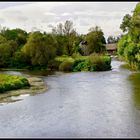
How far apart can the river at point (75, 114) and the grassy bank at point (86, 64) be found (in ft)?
99.9

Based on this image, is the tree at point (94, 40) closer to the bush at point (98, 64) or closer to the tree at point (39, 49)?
the tree at point (39, 49)

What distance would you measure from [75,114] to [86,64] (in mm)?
46987

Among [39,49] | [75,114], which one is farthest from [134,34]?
[75,114]

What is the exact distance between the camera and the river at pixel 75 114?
24328mm

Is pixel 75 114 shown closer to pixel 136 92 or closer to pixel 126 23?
pixel 136 92

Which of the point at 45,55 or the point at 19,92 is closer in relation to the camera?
the point at 19,92

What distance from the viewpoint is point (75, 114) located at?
2975 cm

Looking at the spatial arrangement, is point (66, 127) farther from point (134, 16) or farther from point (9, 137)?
point (134, 16)

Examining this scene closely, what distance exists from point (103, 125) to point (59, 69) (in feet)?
181

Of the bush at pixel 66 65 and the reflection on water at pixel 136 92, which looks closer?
the reflection on water at pixel 136 92

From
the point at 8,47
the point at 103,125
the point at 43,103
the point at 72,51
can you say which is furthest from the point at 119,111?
the point at 72,51

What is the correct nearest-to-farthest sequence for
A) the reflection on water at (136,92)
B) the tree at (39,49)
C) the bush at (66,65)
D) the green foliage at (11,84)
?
the reflection on water at (136,92), the green foliage at (11,84), the bush at (66,65), the tree at (39,49)

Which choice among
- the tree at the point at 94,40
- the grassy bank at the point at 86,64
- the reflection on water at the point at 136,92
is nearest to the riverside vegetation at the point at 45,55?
the grassy bank at the point at 86,64

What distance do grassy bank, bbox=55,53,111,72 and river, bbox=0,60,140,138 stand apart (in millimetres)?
30435
